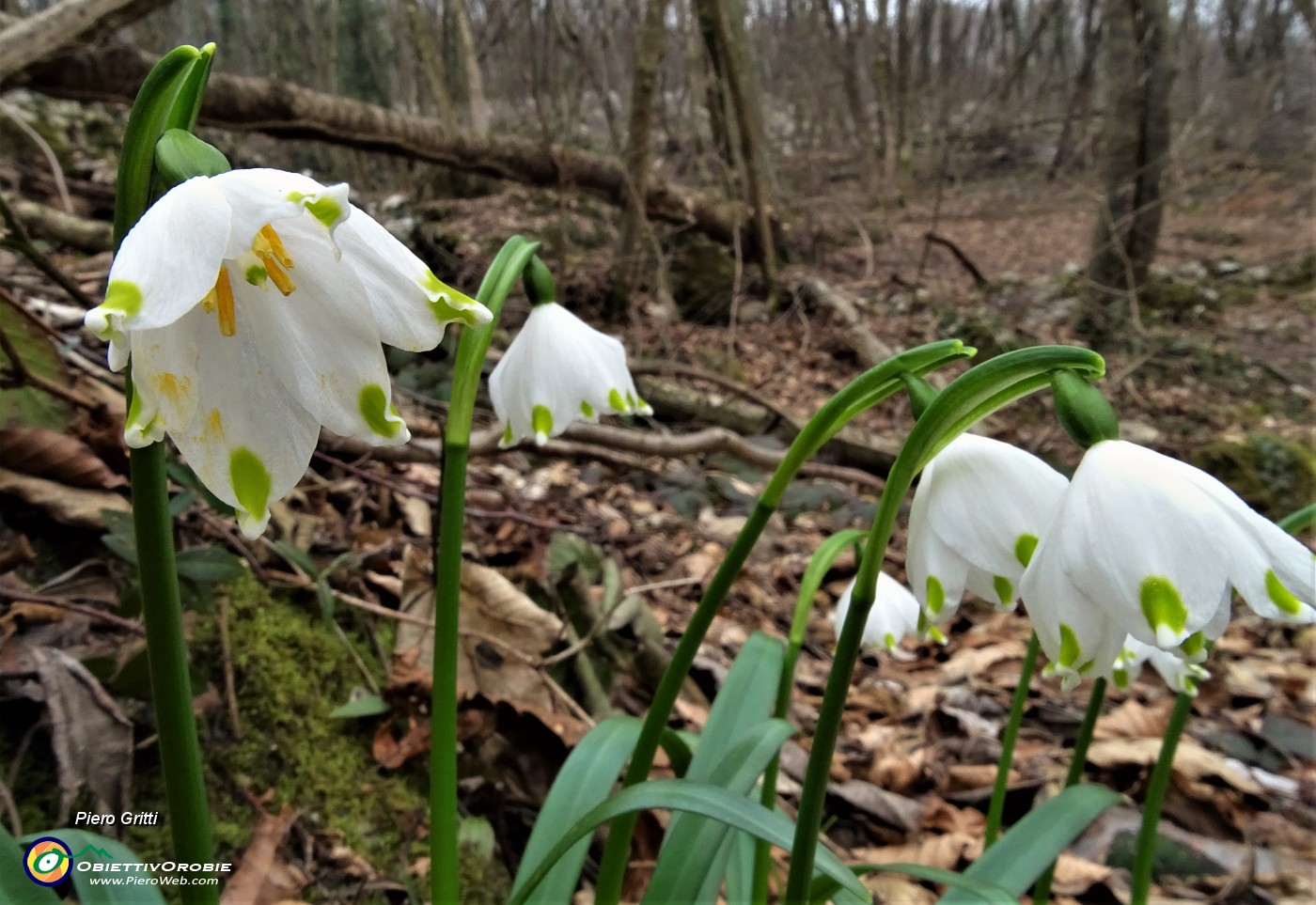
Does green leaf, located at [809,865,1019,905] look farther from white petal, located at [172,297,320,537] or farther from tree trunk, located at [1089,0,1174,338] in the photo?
tree trunk, located at [1089,0,1174,338]

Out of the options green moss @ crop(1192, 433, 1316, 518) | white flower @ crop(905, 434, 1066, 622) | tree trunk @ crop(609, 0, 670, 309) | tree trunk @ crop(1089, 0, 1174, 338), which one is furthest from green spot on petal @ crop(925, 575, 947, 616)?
tree trunk @ crop(1089, 0, 1174, 338)

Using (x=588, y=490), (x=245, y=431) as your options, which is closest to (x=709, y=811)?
(x=245, y=431)

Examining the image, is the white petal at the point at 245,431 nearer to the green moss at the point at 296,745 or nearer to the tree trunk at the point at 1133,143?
the green moss at the point at 296,745

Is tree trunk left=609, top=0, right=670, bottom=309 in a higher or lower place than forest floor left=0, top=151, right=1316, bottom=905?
higher

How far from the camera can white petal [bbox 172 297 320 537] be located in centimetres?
63

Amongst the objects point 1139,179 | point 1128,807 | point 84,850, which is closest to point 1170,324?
point 1139,179

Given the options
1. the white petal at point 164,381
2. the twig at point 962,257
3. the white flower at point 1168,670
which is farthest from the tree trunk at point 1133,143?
the white petal at point 164,381

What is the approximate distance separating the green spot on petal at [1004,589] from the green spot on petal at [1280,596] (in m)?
0.24

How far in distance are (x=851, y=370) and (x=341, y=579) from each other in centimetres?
415

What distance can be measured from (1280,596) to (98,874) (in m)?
1.14

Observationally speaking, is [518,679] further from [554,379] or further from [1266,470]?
[1266,470]

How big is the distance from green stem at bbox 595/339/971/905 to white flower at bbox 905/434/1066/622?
106mm

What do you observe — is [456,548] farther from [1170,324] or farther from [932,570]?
[1170,324]

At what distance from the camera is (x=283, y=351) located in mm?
654
